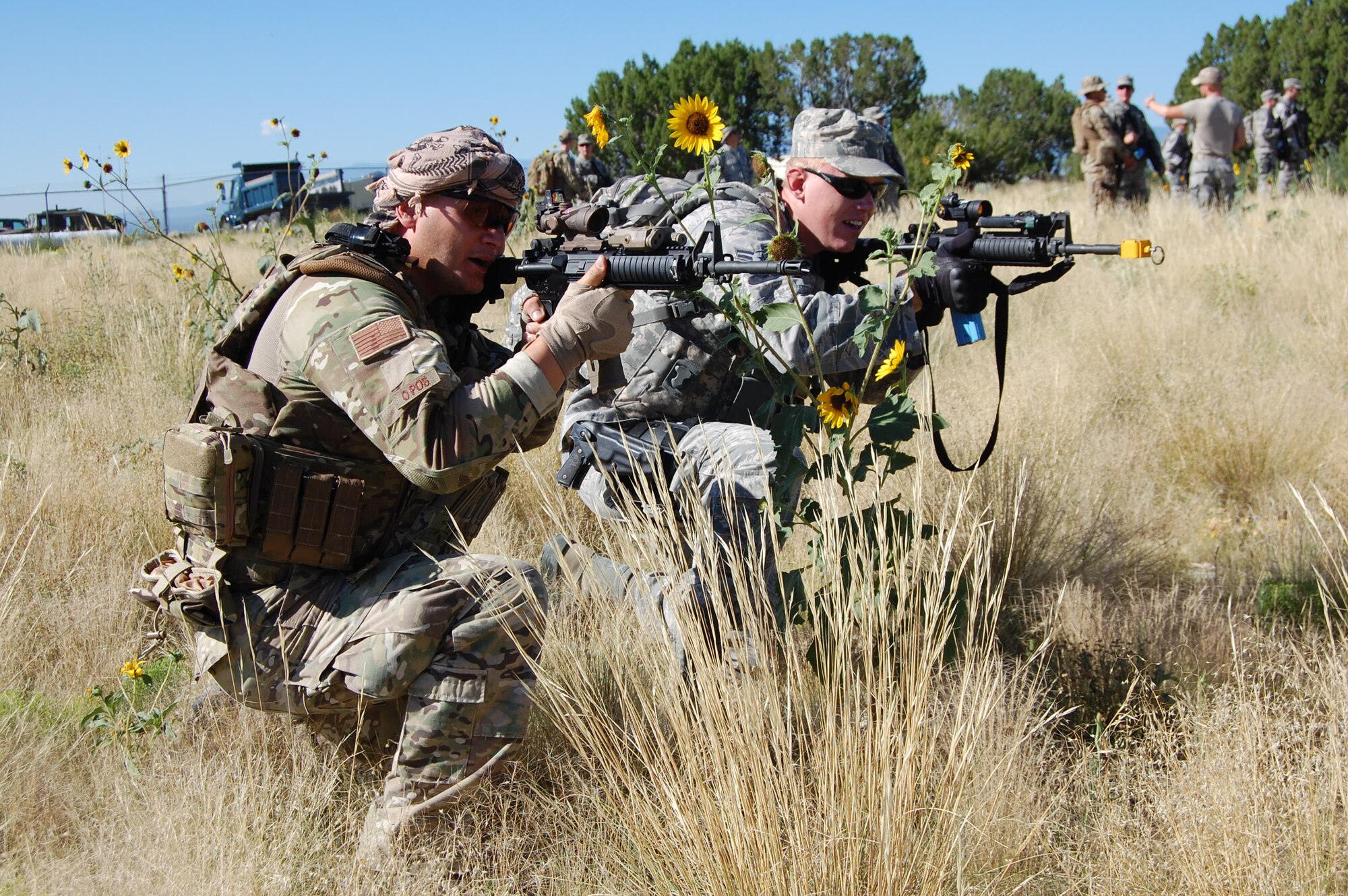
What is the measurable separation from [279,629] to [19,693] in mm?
877

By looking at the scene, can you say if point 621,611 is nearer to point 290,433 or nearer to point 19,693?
point 290,433

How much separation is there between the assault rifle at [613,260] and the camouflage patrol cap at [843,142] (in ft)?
1.53

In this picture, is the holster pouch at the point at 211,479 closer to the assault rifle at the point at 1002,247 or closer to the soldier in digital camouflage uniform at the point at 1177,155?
the assault rifle at the point at 1002,247

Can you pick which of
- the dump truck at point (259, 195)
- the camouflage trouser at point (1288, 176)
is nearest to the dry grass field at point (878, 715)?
the camouflage trouser at point (1288, 176)

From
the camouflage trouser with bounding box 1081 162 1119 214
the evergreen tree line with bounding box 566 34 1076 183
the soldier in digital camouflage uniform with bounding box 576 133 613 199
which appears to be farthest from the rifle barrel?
the evergreen tree line with bounding box 566 34 1076 183

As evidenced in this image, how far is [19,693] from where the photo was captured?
267cm

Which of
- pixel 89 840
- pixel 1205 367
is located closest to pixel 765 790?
pixel 89 840

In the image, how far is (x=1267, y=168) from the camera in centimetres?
1354

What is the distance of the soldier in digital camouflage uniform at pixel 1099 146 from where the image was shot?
36.9 feet

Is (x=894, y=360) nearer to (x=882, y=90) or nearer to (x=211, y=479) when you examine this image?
(x=211, y=479)

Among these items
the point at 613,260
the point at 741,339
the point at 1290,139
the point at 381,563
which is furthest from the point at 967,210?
the point at 1290,139

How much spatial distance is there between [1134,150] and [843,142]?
9519 millimetres

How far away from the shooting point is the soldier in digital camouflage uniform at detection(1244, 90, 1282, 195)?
13094 mm

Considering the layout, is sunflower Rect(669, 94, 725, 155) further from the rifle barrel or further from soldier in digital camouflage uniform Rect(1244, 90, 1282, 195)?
soldier in digital camouflage uniform Rect(1244, 90, 1282, 195)
